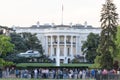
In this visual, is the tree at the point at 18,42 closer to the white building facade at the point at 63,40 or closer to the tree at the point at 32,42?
the tree at the point at 32,42

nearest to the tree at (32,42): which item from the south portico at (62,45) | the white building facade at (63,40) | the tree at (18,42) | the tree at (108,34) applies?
the tree at (18,42)

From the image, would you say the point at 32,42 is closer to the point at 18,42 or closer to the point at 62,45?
the point at 18,42

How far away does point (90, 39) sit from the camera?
130625 millimetres

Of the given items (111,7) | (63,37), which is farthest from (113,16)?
(63,37)

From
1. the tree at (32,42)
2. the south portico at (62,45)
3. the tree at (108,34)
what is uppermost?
the tree at (108,34)

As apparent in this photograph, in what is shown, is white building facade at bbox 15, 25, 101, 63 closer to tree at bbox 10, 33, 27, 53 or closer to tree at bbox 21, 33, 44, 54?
tree at bbox 21, 33, 44, 54

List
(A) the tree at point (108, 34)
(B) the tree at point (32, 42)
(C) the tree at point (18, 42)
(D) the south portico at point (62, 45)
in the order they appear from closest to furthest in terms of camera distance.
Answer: (A) the tree at point (108, 34) < (C) the tree at point (18, 42) < (B) the tree at point (32, 42) < (D) the south portico at point (62, 45)

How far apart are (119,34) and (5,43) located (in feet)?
52.5

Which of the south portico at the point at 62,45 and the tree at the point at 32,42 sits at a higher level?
the tree at the point at 32,42

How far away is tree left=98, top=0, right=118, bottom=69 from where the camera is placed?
70.9m

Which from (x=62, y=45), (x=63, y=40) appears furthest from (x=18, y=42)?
(x=62, y=45)

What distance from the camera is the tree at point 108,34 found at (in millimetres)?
70875

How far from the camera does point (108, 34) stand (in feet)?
237

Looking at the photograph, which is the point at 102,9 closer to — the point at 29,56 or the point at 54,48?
the point at 29,56
